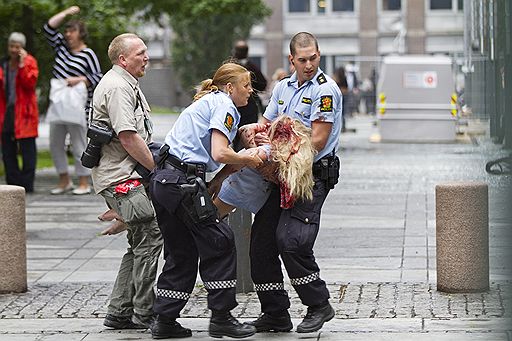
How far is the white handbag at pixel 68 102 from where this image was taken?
12.8 m

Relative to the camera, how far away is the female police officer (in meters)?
6.01

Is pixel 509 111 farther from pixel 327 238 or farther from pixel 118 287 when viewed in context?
pixel 327 238

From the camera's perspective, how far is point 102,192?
6.57 meters

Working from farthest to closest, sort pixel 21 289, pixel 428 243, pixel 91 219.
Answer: pixel 91 219 < pixel 428 243 < pixel 21 289

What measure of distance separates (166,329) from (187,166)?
945mm

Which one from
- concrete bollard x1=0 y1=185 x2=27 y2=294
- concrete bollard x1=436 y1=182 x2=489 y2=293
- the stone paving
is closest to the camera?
the stone paving

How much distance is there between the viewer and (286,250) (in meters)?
6.12

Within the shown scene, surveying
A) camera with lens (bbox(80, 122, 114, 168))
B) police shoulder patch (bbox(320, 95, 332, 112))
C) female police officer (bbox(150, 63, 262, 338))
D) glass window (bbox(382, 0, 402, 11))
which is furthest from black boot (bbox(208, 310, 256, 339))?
glass window (bbox(382, 0, 402, 11))

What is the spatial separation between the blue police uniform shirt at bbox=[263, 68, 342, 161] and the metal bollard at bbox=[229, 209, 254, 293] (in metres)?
1.26

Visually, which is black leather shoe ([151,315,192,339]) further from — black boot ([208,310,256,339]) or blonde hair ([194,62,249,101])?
blonde hair ([194,62,249,101])

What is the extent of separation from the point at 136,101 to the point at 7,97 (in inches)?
288

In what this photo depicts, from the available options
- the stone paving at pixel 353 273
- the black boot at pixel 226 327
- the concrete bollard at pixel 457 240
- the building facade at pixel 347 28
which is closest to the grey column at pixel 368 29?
Result: the building facade at pixel 347 28

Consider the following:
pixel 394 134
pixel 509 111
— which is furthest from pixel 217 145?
pixel 394 134

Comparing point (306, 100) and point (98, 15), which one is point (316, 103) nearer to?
point (306, 100)
